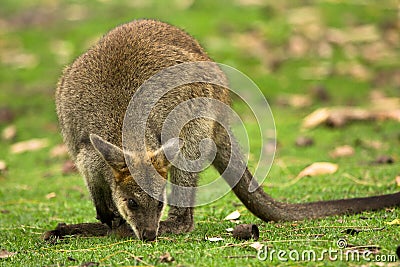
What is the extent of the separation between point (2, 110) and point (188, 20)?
14.0ft

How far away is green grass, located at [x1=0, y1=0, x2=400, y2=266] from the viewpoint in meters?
4.29

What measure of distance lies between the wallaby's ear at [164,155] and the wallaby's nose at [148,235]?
0.40m

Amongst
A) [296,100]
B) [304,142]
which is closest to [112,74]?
[304,142]

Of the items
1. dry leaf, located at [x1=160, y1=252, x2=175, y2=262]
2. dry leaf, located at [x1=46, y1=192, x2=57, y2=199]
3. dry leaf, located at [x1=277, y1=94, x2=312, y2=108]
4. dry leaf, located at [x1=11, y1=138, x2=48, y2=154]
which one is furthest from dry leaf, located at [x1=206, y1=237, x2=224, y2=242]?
dry leaf, located at [x1=277, y1=94, x2=312, y2=108]

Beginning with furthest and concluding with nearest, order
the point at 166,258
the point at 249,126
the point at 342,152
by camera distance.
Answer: the point at 249,126 → the point at 342,152 → the point at 166,258

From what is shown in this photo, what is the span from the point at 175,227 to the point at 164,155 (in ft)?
2.06

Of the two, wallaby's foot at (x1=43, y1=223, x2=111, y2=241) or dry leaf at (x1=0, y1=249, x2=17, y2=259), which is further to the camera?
wallaby's foot at (x1=43, y1=223, x2=111, y2=241)

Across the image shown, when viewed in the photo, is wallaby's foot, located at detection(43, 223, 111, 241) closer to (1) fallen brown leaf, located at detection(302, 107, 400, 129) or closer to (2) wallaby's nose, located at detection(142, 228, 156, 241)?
(2) wallaby's nose, located at detection(142, 228, 156, 241)

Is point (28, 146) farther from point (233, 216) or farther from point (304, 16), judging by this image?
point (304, 16)

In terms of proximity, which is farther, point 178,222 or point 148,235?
point 178,222

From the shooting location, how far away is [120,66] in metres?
5.28

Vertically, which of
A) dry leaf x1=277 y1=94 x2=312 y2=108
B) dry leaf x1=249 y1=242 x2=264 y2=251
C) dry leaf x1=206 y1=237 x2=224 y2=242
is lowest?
dry leaf x1=206 y1=237 x2=224 y2=242

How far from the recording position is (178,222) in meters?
5.12

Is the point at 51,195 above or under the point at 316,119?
under
